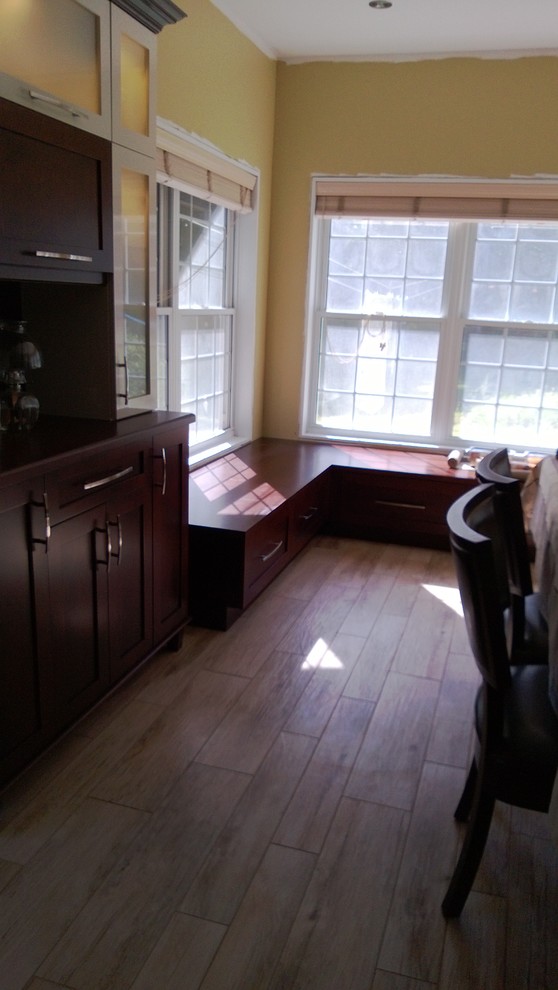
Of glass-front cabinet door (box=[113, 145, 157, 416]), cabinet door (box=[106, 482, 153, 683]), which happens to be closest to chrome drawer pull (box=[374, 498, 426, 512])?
glass-front cabinet door (box=[113, 145, 157, 416])

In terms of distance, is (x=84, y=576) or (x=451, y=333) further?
(x=451, y=333)

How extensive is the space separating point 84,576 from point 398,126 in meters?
3.30

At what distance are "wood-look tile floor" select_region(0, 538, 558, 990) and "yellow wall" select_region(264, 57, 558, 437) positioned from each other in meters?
2.75

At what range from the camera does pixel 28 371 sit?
251cm

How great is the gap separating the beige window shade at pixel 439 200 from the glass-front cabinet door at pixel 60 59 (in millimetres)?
2378

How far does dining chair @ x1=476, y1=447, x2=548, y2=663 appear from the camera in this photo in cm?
191

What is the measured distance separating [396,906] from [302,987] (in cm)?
30

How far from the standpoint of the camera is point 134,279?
8.28 ft

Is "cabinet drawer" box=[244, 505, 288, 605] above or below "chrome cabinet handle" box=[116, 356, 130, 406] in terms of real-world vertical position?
below

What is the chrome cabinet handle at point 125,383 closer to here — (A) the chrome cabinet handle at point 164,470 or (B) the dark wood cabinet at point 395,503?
(A) the chrome cabinet handle at point 164,470

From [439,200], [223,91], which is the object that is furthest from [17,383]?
[439,200]

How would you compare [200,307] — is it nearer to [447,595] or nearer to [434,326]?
[434,326]

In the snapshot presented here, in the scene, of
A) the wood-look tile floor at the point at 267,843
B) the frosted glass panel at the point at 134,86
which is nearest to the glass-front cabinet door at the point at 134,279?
the frosted glass panel at the point at 134,86

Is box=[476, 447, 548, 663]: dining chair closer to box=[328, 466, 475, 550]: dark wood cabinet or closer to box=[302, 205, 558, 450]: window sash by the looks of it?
box=[328, 466, 475, 550]: dark wood cabinet
